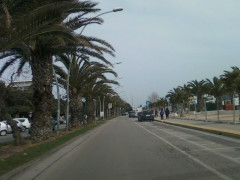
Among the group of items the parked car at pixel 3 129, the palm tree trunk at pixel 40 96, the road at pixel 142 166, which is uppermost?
the palm tree trunk at pixel 40 96

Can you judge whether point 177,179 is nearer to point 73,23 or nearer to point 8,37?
point 8,37

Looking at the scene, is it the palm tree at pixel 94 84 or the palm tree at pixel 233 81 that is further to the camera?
the palm tree at pixel 94 84

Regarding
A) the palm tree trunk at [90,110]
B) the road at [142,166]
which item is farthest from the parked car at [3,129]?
the road at [142,166]

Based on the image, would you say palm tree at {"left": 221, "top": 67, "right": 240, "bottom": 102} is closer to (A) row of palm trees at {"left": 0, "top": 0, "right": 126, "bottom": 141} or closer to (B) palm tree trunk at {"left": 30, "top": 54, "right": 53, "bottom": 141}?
(A) row of palm trees at {"left": 0, "top": 0, "right": 126, "bottom": 141}

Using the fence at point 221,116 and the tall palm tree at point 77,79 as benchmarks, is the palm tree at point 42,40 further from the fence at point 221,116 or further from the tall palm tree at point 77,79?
the fence at point 221,116

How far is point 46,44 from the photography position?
1609 cm

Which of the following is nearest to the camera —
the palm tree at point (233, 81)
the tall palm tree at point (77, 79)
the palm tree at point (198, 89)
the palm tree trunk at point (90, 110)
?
the palm tree at point (233, 81)

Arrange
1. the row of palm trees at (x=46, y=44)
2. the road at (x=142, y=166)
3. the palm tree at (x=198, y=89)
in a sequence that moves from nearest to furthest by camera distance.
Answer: the road at (x=142, y=166) < the row of palm trees at (x=46, y=44) < the palm tree at (x=198, y=89)

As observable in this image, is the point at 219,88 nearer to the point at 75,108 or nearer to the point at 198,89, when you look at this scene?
the point at 75,108

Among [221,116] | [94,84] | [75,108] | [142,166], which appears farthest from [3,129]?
[221,116]

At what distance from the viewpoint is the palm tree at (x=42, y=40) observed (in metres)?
11.0

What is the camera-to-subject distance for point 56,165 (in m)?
9.49

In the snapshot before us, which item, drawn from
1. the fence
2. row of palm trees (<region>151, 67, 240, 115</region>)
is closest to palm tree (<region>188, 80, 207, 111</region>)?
row of palm trees (<region>151, 67, 240, 115</region>)

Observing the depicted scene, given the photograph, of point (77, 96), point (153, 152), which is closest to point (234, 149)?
point (153, 152)
